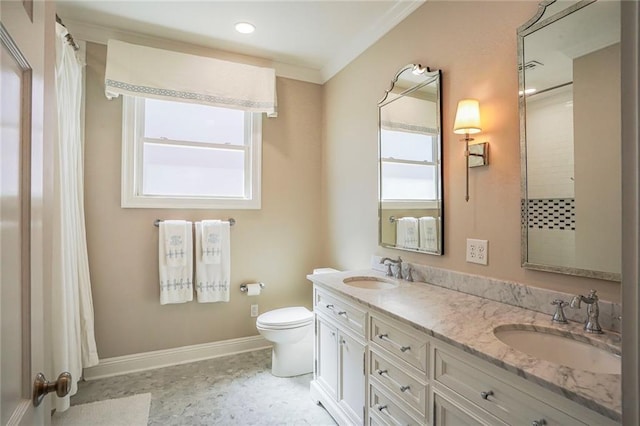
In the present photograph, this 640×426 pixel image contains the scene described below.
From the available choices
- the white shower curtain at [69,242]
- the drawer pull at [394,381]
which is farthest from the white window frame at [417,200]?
the white shower curtain at [69,242]

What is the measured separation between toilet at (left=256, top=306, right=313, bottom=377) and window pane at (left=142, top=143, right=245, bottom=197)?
1.19m

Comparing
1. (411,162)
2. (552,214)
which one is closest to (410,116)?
(411,162)

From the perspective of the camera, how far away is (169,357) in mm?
2762

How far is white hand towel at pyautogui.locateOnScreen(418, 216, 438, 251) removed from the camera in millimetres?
1961

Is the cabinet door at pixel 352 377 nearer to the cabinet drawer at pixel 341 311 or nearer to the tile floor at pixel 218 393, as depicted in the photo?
the cabinet drawer at pixel 341 311

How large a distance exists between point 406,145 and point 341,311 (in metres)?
1.17

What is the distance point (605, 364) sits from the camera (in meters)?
1.06

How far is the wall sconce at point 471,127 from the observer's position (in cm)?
165

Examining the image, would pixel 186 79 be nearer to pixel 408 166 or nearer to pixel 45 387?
pixel 408 166

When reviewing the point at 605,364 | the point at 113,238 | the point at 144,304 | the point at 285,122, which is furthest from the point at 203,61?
the point at 605,364

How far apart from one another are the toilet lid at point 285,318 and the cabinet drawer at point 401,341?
0.98 m

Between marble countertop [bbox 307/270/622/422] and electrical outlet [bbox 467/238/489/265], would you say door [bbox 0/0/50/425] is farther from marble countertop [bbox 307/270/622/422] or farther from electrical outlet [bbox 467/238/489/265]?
electrical outlet [bbox 467/238/489/265]

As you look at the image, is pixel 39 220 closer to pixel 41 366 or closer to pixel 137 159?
pixel 41 366

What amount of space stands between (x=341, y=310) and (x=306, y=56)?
7.43 ft
